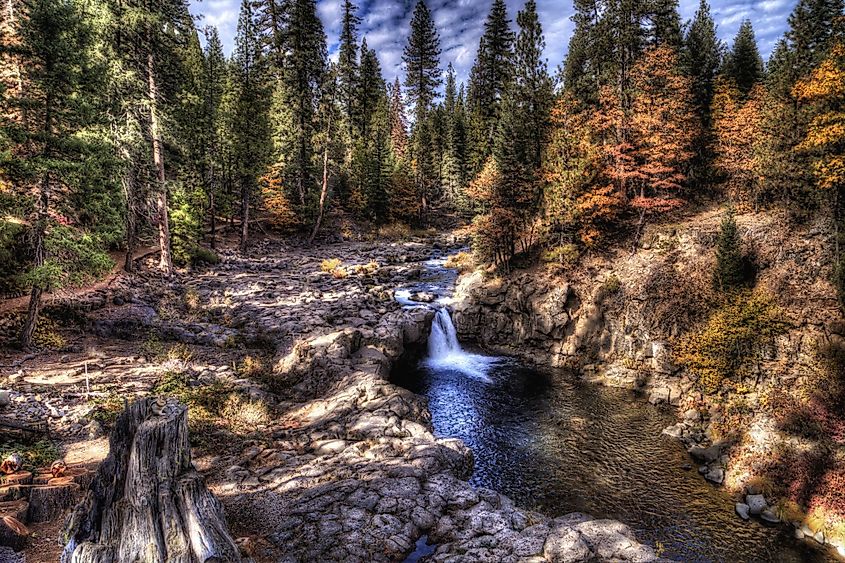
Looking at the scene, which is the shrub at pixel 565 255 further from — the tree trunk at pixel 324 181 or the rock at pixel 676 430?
the tree trunk at pixel 324 181

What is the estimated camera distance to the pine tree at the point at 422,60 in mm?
57125

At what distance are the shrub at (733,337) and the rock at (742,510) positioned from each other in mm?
6190

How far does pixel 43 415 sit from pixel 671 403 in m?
22.0

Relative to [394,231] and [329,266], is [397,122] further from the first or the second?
[329,266]

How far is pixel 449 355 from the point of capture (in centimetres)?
2495

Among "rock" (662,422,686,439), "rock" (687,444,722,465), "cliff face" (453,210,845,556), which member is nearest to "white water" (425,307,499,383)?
"cliff face" (453,210,845,556)

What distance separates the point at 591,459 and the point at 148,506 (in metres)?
13.4

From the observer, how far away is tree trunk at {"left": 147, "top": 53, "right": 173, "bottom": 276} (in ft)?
77.6

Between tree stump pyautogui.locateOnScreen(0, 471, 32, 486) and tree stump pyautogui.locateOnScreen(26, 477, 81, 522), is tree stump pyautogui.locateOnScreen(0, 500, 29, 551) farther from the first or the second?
tree stump pyautogui.locateOnScreen(0, 471, 32, 486)

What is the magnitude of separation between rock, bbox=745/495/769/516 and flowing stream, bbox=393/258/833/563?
13.8 inches

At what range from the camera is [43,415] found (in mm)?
11266

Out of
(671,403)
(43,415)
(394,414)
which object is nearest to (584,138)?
(671,403)

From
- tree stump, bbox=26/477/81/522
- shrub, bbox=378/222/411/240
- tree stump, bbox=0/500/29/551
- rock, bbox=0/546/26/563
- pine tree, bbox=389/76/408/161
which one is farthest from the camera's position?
pine tree, bbox=389/76/408/161

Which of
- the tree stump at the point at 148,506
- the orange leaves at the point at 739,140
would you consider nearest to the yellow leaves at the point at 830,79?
the orange leaves at the point at 739,140
